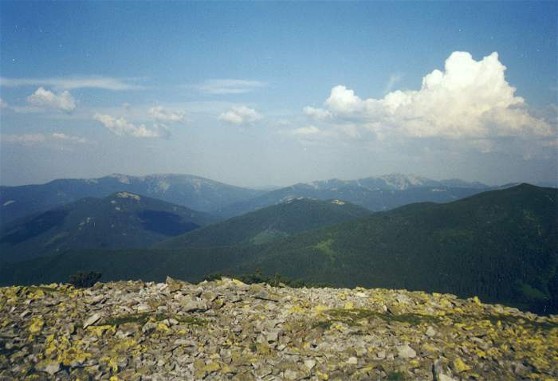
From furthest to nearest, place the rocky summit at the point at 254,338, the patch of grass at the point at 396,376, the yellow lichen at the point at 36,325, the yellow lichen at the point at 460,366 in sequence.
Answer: the yellow lichen at the point at 36,325
the yellow lichen at the point at 460,366
the rocky summit at the point at 254,338
the patch of grass at the point at 396,376

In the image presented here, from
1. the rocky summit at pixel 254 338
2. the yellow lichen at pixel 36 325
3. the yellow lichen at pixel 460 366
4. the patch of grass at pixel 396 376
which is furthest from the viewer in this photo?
the yellow lichen at pixel 36 325

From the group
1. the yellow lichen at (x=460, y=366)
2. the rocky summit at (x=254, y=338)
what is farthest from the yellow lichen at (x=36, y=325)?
the yellow lichen at (x=460, y=366)

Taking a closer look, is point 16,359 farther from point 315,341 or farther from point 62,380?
point 315,341

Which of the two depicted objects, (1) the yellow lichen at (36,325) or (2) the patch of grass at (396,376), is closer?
(2) the patch of grass at (396,376)

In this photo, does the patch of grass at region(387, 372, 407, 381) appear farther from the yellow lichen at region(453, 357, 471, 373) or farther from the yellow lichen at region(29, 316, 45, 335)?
the yellow lichen at region(29, 316, 45, 335)

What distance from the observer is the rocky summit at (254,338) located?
22188 millimetres

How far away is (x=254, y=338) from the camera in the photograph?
25.7m

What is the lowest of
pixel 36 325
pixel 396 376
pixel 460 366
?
pixel 396 376

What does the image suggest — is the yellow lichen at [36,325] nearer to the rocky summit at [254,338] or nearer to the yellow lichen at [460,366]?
the rocky summit at [254,338]

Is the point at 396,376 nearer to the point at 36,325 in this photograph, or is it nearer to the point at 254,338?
the point at 254,338

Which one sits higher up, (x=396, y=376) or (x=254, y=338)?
(x=254, y=338)

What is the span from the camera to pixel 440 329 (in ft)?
87.6

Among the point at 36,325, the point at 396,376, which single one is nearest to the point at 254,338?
the point at 396,376

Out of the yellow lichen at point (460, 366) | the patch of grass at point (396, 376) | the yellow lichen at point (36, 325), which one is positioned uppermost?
the yellow lichen at point (36, 325)
